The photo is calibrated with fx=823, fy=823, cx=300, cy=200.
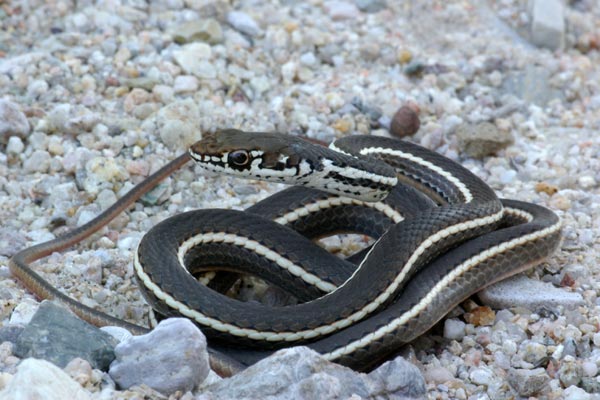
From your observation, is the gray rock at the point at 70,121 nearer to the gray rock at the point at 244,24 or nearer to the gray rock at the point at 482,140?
the gray rock at the point at 244,24

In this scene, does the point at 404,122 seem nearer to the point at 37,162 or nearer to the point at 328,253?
the point at 328,253

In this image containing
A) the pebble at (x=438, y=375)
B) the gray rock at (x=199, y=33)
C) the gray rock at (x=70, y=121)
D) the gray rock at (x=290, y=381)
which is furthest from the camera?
the gray rock at (x=199, y=33)

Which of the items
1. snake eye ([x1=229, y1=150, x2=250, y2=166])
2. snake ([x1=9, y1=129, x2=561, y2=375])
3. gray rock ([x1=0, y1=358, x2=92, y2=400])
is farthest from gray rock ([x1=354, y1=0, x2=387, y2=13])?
gray rock ([x1=0, y1=358, x2=92, y2=400])

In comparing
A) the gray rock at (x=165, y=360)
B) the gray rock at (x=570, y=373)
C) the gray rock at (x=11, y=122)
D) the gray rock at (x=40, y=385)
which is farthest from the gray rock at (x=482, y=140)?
the gray rock at (x=40, y=385)

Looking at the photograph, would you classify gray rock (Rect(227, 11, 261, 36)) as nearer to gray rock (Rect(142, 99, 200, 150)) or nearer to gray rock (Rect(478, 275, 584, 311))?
gray rock (Rect(142, 99, 200, 150))

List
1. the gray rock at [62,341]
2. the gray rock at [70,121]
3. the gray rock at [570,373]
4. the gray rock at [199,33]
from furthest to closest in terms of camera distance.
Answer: the gray rock at [199,33] → the gray rock at [70,121] → the gray rock at [570,373] → the gray rock at [62,341]

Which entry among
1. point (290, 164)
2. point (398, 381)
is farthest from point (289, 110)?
point (398, 381)

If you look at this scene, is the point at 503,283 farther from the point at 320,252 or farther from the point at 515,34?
the point at 515,34
